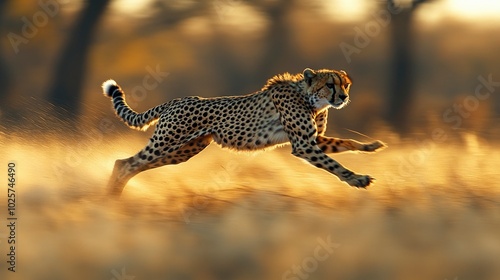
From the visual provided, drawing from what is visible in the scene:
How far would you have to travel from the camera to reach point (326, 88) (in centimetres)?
798

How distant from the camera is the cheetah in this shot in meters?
7.95

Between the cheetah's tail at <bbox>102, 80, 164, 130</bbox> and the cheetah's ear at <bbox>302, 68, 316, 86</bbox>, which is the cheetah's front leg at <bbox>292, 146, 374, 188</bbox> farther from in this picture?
the cheetah's tail at <bbox>102, 80, 164, 130</bbox>

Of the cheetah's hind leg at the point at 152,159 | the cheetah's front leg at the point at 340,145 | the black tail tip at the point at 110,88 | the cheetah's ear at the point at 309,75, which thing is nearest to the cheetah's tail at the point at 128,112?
the black tail tip at the point at 110,88

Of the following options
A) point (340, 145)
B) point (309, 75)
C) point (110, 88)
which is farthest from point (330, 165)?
point (110, 88)

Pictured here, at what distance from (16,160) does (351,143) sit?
2.82 meters

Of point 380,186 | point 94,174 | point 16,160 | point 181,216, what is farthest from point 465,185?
point 16,160

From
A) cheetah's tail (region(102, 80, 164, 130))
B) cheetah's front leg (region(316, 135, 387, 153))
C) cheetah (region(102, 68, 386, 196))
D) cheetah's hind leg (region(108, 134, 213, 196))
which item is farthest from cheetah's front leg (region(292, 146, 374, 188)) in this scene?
cheetah's tail (region(102, 80, 164, 130))

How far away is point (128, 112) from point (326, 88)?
153cm

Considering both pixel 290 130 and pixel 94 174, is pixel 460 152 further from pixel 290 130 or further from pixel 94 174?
pixel 94 174

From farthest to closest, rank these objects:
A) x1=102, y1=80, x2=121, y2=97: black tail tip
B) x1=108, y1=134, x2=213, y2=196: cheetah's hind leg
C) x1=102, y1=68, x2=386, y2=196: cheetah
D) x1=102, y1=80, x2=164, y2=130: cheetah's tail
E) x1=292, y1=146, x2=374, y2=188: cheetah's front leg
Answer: x1=102, y1=80, x2=121, y2=97: black tail tip
x1=102, y1=80, x2=164, y2=130: cheetah's tail
x1=108, y1=134, x2=213, y2=196: cheetah's hind leg
x1=102, y1=68, x2=386, y2=196: cheetah
x1=292, y1=146, x2=374, y2=188: cheetah's front leg

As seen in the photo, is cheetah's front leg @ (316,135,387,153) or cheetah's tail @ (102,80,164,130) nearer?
cheetah's front leg @ (316,135,387,153)

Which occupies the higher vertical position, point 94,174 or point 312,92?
point 312,92

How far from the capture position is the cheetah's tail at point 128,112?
834 cm

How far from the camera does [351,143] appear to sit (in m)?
8.03
